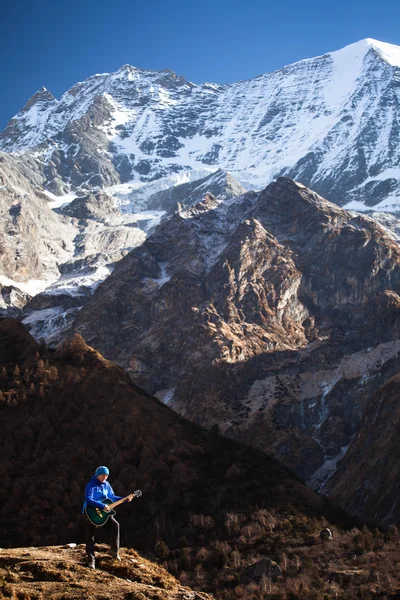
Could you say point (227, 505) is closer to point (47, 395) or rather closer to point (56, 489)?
point (56, 489)

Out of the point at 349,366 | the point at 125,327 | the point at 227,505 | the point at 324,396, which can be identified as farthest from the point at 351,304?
the point at 227,505

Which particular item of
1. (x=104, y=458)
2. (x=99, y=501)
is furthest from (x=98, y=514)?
(x=104, y=458)

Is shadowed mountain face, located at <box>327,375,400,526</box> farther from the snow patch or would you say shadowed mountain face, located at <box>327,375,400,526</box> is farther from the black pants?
the black pants

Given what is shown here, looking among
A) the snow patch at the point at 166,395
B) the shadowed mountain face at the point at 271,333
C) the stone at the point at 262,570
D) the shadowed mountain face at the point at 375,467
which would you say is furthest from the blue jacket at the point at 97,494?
the snow patch at the point at 166,395

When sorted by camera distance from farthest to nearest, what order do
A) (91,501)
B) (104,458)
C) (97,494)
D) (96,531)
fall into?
1. (104,458)
2. (96,531)
3. (97,494)
4. (91,501)

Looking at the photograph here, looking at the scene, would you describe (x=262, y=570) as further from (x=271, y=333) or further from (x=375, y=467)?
(x=271, y=333)

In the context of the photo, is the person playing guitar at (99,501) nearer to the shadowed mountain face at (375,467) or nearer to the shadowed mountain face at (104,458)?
the shadowed mountain face at (104,458)

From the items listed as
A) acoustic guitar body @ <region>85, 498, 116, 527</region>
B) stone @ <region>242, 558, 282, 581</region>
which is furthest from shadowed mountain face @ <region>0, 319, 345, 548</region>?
acoustic guitar body @ <region>85, 498, 116, 527</region>
